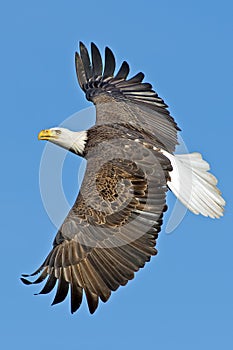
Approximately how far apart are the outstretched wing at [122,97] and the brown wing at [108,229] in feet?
5.49

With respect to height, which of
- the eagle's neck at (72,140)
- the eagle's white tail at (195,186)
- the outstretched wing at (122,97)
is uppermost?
the outstretched wing at (122,97)

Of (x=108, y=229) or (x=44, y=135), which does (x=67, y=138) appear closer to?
(x=44, y=135)

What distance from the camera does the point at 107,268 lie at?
9.69m

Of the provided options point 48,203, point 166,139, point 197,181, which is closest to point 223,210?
point 197,181

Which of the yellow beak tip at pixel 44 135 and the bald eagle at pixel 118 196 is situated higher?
the yellow beak tip at pixel 44 135

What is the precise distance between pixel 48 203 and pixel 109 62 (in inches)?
148

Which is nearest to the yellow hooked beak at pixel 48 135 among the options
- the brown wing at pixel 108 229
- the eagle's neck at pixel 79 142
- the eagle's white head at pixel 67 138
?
the eagle's white head at pixel 67 138

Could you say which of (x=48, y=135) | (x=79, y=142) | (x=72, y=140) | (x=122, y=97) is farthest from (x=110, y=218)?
(x=122, y=97)

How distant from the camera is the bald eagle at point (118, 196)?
973 cm

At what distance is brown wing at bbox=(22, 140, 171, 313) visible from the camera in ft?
31.7

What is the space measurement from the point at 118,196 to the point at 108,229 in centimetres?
50

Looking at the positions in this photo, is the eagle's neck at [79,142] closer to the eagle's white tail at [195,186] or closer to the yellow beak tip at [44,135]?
the yellow beak tip at [44,135]

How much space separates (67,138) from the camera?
12.5 meters

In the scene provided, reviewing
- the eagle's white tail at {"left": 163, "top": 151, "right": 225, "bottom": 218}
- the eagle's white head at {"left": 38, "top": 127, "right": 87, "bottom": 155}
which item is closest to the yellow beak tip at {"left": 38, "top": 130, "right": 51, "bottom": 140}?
the eagle's white head at {"left": 38, "top": 127, "right": 87, "bottom": 155}
